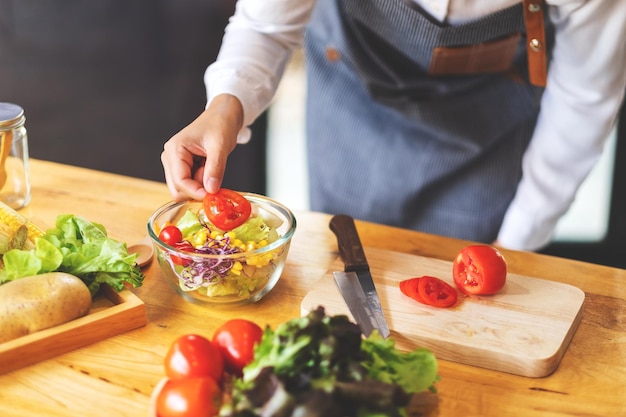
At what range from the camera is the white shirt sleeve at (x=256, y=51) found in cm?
157

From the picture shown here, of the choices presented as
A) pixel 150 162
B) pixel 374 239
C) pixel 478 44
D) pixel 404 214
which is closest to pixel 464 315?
pixel 374 239

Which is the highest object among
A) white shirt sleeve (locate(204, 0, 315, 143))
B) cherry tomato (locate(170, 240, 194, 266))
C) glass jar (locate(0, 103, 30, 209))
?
white shirt sleeve (locate(204, 0, 315, 143))

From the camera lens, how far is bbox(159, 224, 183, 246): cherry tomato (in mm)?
1229

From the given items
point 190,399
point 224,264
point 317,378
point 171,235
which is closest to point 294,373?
point 317,378

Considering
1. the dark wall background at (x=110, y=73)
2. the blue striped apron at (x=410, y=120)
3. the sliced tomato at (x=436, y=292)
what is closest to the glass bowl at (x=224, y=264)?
the sliced tomato at (x=436, y=292)

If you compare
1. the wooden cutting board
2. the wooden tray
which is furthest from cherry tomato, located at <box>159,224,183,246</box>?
the wooden cutting board

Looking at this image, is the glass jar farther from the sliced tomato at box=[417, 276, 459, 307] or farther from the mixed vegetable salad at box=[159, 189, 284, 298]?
the sliced tomato at box=[417, 276, 459, 307]

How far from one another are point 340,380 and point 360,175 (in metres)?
1.25

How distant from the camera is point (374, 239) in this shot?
4.96ft

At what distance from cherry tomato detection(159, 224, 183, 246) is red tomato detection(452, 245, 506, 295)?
0.48 m

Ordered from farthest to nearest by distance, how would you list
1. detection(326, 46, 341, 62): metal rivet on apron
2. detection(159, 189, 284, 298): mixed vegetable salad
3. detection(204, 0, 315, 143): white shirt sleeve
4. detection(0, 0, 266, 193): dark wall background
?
detection(0, 0, 266, 193): dark wall background, detection(326, 46, 341, 62): metal rivet on apron, detection(204, 0, 315, 143): white shirt sleeve, detection(159, 189, 284, 298): mixed vegetable salad

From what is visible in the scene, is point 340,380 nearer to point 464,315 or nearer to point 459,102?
point 464,315

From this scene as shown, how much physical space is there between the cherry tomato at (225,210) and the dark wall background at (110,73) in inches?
64.8

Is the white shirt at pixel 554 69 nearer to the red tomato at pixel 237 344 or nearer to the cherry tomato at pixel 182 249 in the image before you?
the cherry tomato at pixel 182 249
